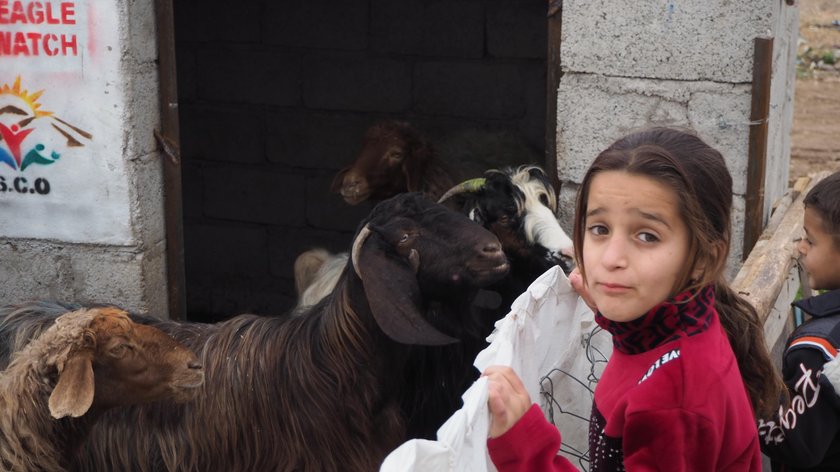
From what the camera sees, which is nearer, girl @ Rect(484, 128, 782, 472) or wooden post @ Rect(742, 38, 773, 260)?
girl @ Rect(484, 128, 782, 472)

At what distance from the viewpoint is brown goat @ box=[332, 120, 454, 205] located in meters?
5.63

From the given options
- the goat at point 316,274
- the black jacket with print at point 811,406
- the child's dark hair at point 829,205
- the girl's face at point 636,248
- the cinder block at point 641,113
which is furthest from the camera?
the goat at point 316,274

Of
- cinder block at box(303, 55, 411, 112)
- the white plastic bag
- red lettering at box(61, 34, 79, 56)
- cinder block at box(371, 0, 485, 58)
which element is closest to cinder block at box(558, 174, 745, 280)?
the white plastic bag

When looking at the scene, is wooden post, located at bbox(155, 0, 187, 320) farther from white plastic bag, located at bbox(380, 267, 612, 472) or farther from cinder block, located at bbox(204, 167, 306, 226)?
cinder block, located at bbox(204, 167, 306, 226)

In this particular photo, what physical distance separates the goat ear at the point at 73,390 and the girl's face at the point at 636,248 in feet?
5.28

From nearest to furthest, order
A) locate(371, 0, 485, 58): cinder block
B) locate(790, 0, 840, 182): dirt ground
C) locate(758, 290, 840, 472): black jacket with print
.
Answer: locate(758, 290, 840, 472): black jacket with print → locate(371, 0, 485, 58): cinder block → locate(790, 0, 840, 182): dirt ground

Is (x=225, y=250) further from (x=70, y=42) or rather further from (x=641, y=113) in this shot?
(x=641, y=113)

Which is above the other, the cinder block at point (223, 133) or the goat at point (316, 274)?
the cinder block at point (223, 133)

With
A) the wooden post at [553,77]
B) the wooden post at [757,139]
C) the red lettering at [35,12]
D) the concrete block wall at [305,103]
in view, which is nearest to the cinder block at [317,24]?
the concrete block wall at [305,103]

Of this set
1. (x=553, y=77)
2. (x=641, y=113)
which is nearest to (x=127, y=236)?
(x=553, y=77)

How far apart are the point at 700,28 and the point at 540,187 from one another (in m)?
0.93

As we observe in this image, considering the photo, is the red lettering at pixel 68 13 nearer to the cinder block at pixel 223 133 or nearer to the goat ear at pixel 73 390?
the goat ear at pixel 73 390

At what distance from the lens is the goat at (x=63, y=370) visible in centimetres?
303

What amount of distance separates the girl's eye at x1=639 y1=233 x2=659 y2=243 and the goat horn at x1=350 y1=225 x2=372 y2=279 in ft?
5.58
